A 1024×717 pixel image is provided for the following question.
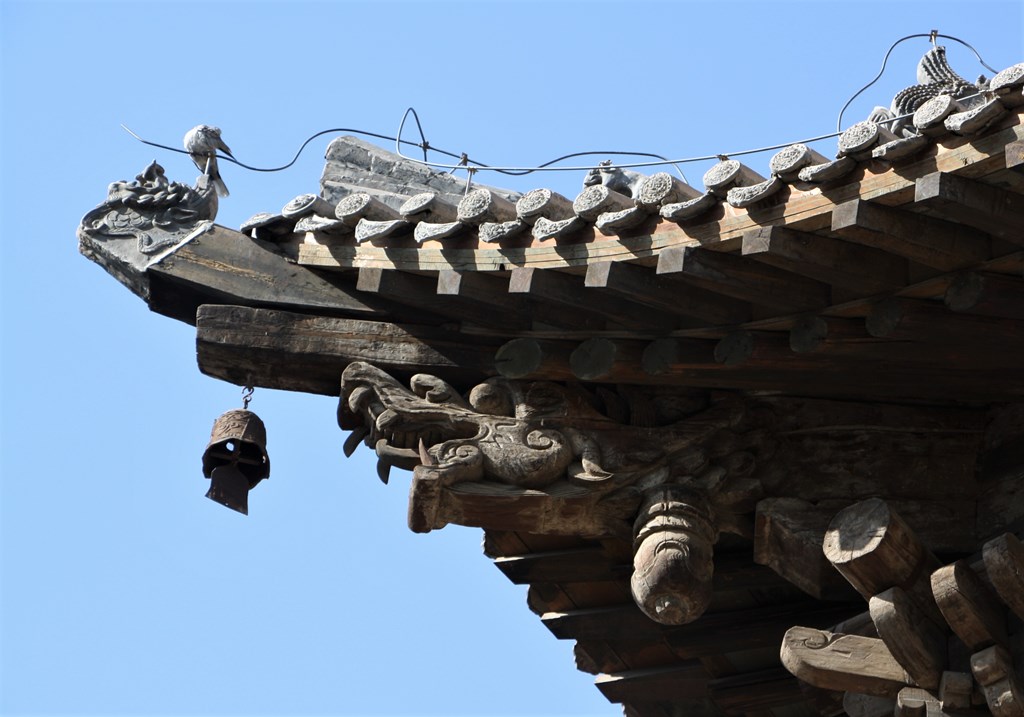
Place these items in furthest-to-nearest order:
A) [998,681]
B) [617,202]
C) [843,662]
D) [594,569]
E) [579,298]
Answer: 1. [594,569]
2. [579,298]
3. [617,202]
4. [843,662]
5. [998,681]

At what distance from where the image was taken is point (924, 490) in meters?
6.52

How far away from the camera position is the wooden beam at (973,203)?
5.20 m

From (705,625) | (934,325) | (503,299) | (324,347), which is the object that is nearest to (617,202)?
(503,299)

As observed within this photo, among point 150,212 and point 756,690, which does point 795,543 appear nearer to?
point 756,690

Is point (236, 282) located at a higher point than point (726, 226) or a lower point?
higher

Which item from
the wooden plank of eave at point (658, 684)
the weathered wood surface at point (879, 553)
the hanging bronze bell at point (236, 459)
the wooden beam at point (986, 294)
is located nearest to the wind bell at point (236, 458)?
the hanging bronze bell at point (236, 459)

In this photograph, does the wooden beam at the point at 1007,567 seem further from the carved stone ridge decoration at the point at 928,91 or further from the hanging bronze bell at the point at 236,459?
the hanging bronze bell at the point at 236,459

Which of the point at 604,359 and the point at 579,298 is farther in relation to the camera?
the point at 604,359

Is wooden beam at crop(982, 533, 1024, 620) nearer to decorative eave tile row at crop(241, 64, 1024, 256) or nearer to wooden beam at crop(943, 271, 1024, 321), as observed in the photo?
wooden beam at crop(943, 271, 1024, 321)

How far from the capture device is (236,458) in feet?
22.5

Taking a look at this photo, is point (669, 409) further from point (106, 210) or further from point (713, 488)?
point (106, 210)

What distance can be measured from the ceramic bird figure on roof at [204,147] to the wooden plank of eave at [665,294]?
5.99ft

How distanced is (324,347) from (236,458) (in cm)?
58

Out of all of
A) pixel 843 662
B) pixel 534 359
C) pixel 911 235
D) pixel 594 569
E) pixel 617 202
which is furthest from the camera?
pixel 594 569
